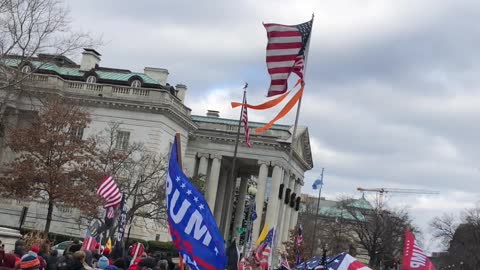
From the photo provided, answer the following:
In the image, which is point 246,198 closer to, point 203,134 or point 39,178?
point 203,134

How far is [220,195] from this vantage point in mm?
77500

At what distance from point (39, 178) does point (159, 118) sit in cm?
1930

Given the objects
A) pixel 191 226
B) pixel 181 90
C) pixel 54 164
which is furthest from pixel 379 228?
pixel 191 226

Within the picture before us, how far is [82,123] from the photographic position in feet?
122

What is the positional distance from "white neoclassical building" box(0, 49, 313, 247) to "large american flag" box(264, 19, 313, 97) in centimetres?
1854

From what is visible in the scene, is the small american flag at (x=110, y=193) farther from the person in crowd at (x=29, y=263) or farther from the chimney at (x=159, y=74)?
the chimney at (x=159, y=74)

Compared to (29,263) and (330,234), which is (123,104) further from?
(330,234)

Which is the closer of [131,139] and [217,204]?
[131,139]

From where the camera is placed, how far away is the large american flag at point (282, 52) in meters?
16.2

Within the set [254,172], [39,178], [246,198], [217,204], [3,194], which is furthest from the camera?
[246,198]

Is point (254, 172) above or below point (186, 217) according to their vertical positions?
above

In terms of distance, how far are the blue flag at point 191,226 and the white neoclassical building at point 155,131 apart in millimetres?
26210

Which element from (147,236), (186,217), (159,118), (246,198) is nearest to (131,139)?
(159,118)

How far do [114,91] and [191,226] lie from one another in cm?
5012
